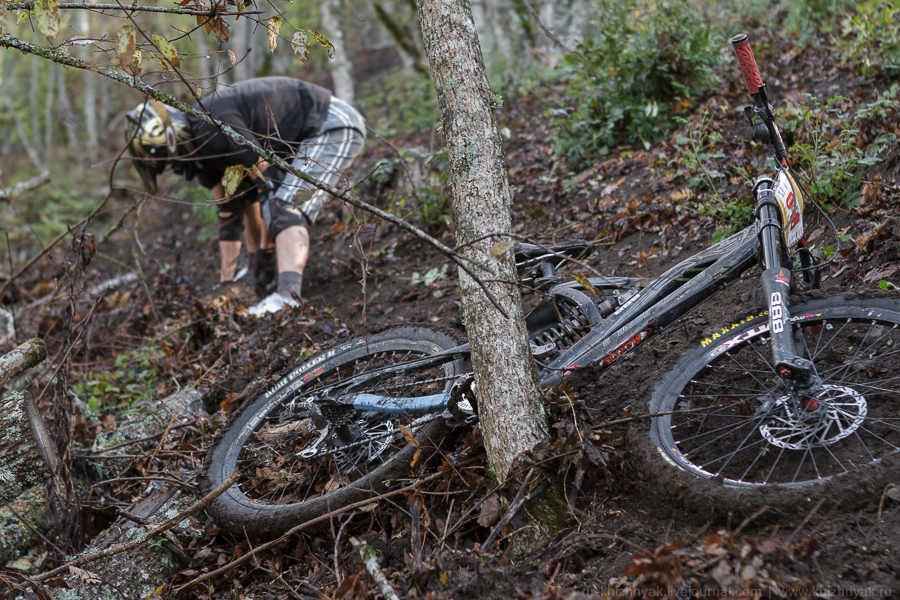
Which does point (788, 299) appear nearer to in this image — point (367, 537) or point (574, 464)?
point (574, 464)

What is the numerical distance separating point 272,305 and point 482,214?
3.43 m

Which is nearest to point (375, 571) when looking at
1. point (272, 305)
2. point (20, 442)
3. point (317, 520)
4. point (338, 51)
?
point (317, 520)

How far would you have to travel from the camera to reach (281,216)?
5.96m

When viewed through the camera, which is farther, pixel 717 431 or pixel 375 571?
pixel 717 431

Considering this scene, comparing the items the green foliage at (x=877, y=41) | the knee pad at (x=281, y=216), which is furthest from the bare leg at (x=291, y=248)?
the green foliage at (x=877, y=41)

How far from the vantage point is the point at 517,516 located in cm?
281

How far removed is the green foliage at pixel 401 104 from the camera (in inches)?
447

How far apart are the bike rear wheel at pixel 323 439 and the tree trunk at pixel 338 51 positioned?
8507mm

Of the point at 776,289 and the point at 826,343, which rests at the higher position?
the point at 776,289

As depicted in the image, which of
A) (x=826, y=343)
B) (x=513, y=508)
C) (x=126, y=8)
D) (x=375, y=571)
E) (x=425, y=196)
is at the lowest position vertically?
(x=375, y=571)

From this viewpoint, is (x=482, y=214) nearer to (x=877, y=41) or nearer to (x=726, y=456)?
(x=726, y=456)

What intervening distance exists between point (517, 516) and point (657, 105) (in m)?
5.01

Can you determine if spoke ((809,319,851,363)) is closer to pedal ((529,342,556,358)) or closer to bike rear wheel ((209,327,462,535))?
pedal ((529,342,556,358))

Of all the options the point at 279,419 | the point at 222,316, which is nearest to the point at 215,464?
the point at 279,419
